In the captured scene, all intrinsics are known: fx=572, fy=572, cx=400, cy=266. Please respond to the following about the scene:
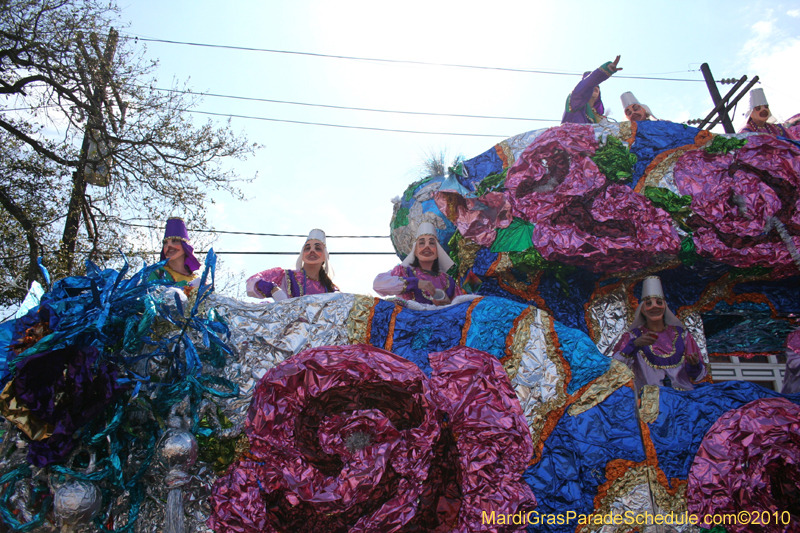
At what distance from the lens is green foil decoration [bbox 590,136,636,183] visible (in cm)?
425

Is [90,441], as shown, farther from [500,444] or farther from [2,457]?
[500,444]

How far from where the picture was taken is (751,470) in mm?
2836

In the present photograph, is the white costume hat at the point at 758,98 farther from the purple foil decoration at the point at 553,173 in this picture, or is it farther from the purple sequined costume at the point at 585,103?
the purple foil decoration at the point at 553,173

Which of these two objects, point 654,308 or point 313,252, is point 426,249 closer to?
point 313,252

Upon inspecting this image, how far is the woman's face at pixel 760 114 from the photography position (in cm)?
505

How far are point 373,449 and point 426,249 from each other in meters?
1.93

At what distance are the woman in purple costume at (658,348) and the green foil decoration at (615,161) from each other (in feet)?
2.60

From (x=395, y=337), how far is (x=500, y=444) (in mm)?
760

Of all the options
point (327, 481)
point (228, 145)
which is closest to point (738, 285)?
point (327, 481)

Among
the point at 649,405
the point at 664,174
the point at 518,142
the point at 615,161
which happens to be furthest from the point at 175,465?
the point at 664,174

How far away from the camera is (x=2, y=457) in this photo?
8.18 feet

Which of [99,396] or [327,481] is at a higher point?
[99,396]

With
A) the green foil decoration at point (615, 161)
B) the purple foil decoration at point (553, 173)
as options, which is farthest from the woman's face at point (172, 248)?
the green foil decoration at point (615, 161)

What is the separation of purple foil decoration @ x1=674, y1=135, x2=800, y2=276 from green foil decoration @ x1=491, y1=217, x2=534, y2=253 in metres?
1.16
